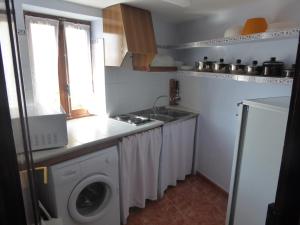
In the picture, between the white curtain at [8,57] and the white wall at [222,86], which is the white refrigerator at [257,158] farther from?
the white curtain at [8,57]

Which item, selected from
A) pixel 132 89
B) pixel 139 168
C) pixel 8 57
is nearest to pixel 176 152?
pixel 139 168

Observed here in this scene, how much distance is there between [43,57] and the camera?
2.04m

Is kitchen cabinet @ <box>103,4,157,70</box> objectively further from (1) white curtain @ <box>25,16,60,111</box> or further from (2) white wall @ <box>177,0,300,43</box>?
(2) white wall @ <box>177,0,300,43</box>

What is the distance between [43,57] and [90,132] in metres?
0.90

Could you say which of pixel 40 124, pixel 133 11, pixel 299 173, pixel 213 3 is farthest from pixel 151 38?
pixel 299 173

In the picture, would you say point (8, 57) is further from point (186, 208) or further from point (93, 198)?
point (186, 208)

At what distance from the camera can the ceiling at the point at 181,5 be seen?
6.31 ft

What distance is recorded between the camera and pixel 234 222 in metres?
1.65

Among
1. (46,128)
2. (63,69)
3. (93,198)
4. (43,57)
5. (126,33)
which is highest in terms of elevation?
(126,33)

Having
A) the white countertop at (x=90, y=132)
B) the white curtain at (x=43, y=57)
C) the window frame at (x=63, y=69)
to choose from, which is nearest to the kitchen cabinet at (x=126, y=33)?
the window frame at (x=63, y=69)

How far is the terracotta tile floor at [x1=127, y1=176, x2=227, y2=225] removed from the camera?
206cm

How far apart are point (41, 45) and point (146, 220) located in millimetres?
2020

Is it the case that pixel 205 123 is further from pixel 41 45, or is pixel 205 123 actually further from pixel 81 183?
pixel 41 45

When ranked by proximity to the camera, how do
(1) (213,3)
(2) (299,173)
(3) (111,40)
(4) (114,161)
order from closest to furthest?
(2) (299,173)
(4) (114,161)
(1) (213,3)
(3) (111,40)
